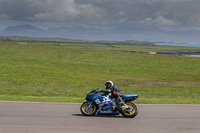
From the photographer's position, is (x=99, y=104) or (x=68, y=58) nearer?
(x=99, y=104)

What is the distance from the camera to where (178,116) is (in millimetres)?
12703

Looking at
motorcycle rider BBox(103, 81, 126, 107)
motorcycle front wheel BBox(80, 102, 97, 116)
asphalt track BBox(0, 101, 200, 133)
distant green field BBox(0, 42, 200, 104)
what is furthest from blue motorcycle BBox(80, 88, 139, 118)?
distant green field BBox(0, 42, 200, 104)

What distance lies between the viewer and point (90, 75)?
117 ft

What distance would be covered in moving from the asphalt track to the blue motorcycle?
246 mm

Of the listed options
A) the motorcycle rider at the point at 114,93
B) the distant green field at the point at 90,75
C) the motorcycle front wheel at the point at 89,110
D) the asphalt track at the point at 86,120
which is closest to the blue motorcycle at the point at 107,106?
the motorcycle front wheel at the point at 89,110

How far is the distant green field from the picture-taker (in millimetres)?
21859

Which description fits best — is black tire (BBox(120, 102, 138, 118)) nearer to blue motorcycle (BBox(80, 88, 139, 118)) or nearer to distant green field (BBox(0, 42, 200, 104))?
blue motorcycle (BBox(80, 88, 139, 118))

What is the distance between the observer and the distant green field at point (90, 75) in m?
21.9

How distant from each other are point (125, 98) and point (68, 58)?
131 feet

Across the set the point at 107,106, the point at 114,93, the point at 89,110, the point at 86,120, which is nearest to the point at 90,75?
the point at 89,110

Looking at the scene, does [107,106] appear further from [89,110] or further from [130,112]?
[130,112]

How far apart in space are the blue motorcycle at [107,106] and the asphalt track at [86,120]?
246 mm

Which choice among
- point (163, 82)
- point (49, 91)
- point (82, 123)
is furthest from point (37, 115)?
point (163, 82)

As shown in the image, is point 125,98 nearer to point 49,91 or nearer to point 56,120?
point 56,120
